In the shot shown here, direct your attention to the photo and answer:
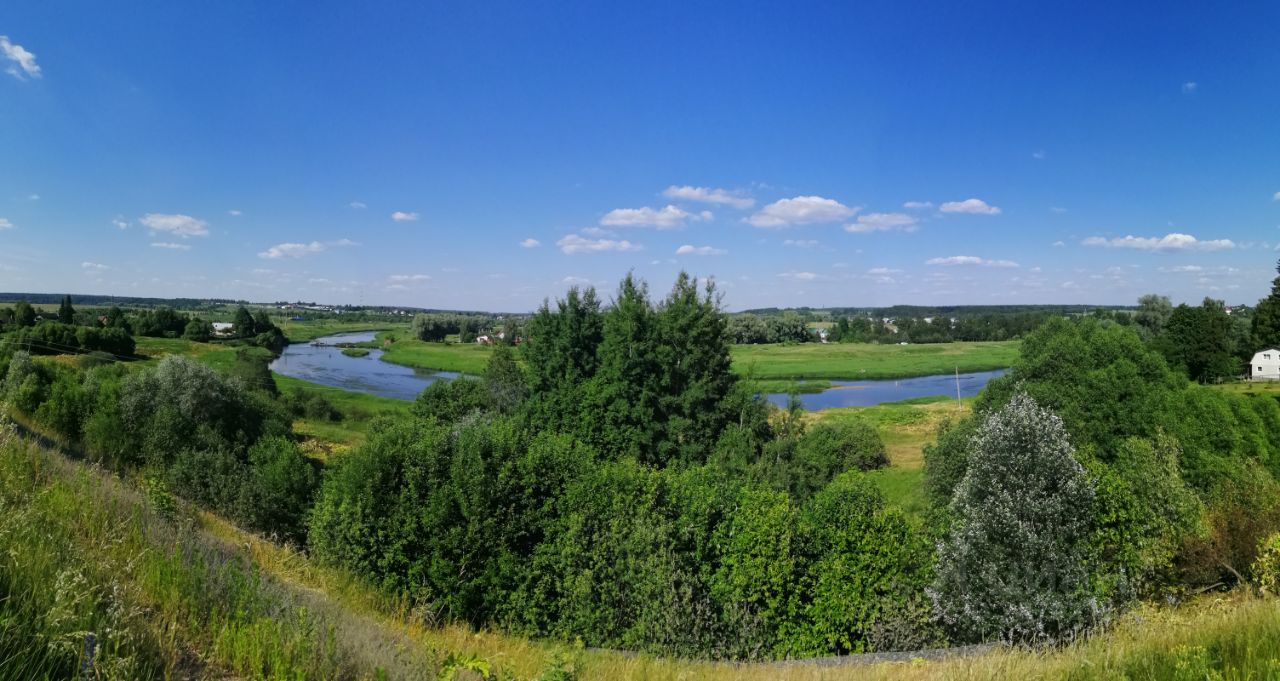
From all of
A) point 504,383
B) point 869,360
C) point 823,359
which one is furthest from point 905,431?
point 869,360

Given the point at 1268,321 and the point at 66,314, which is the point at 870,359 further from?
the point at 66,314

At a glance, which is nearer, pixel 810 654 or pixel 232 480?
pixel 810 654

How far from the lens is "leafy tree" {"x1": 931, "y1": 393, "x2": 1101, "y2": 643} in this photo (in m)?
10.6

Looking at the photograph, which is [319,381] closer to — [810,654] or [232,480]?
[232,480]

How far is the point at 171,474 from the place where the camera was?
21266mm

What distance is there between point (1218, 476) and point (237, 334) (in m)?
126

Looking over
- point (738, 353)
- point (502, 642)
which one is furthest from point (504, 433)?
point (738, 353)

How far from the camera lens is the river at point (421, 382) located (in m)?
68.2

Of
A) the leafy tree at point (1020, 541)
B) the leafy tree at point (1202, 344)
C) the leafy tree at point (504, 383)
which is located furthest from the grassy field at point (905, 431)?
the leafy tree at point (1202, 344)

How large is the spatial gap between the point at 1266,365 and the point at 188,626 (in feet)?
285

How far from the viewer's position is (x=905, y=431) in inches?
1981

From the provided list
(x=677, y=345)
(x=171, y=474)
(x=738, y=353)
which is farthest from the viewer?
(x=738, y=353)

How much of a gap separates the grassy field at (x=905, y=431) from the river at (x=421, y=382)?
4.91m

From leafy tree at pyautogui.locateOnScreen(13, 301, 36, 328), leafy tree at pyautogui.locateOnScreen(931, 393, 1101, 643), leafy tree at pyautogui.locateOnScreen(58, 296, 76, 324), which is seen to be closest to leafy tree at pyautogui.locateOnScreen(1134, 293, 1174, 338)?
leafy tree at pyautogui.locateOnScreen(931, 393, 1101, 643)
